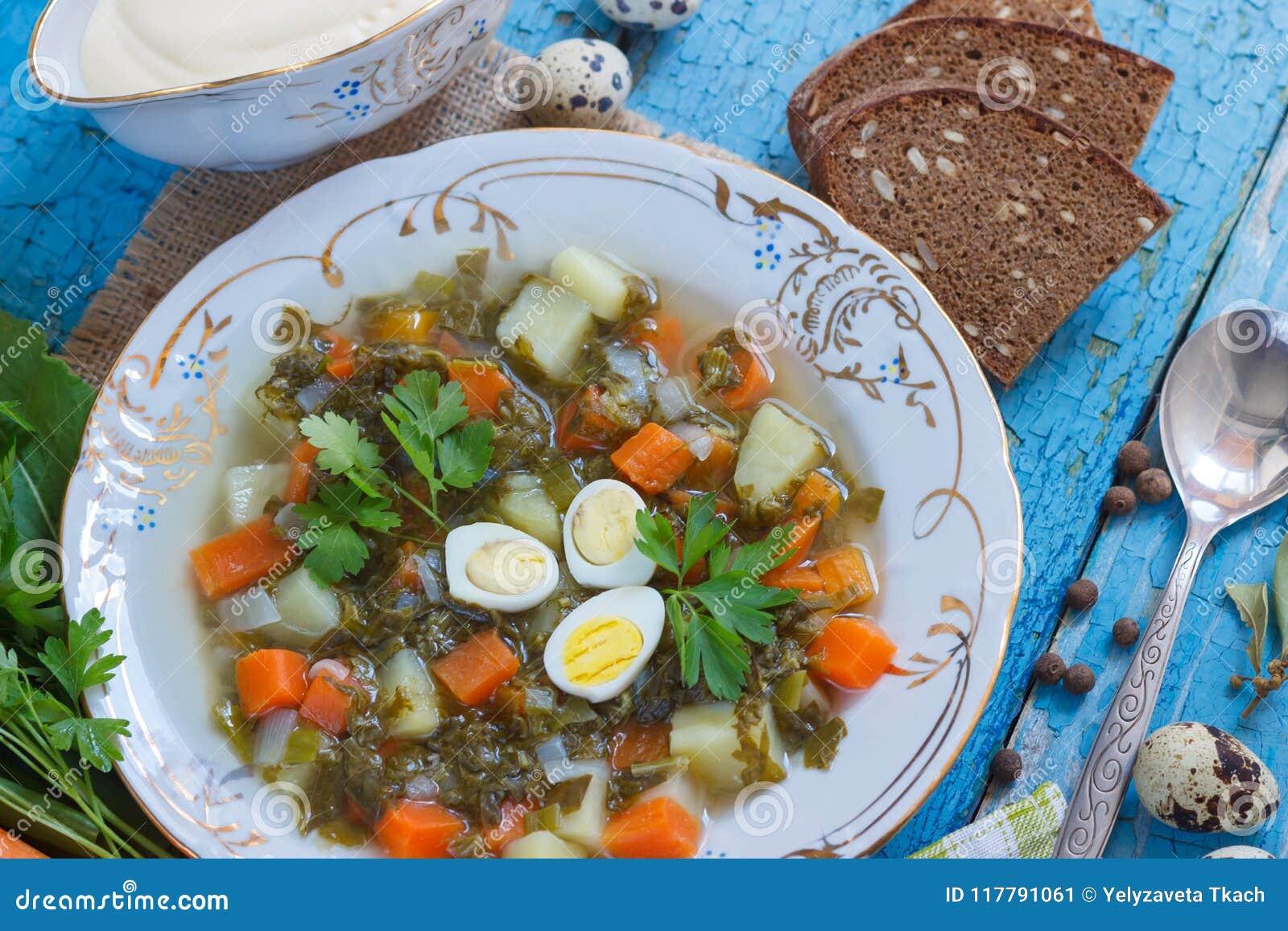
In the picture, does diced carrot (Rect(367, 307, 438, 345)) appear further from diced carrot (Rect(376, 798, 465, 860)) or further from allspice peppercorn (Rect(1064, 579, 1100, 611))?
allspice peppercorn (Rect(1064, 579, 1100, 611))

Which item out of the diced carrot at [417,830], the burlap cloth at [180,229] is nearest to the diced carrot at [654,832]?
the diced carrot at [417,830]

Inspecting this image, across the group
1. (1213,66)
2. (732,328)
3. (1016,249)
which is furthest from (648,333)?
(1213,66)

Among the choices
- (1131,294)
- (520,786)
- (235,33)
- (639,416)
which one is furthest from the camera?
(1131,294)

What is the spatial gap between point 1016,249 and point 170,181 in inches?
108

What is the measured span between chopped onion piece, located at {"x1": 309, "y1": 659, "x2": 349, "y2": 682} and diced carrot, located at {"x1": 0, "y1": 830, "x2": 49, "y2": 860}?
0.81m

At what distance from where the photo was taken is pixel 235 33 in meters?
2.66

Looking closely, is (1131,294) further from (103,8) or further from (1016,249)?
(103,8)

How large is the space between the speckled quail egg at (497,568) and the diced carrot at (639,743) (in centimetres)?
45

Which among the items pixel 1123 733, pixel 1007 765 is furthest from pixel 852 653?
pixel 1123 733

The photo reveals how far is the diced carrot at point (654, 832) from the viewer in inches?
107

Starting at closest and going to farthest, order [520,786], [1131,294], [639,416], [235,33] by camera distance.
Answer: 1. [235,33]
2. [520,786]
3. [639,416]
4. [1131,294]

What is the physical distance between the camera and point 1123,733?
3160 mm

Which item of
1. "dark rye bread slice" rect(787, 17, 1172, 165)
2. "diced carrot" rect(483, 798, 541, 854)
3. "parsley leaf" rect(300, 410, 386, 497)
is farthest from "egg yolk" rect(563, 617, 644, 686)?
"dark rye bread slice" rect(787, 17, 1172, 165)

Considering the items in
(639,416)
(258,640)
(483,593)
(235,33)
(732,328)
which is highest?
(235,33)
